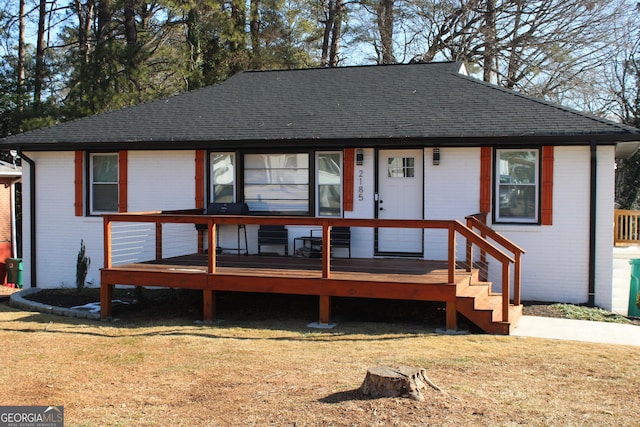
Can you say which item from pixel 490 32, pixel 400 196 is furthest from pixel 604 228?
pixel 490 32

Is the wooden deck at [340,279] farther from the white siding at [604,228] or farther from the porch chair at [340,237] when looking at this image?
the white siding at [604,228]

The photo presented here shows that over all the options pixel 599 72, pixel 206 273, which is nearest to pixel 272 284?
pixel 206 273

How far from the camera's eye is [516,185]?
11.2 m

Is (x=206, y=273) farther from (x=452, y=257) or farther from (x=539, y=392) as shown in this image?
(x=539, y=392)

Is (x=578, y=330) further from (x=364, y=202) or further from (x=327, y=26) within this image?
(x=327, y=26)

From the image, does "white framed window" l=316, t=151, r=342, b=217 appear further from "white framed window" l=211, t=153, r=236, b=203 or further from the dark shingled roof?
"white framed window" l=211, t=153, r=236, b=203

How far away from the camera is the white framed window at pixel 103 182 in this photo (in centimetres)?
1316

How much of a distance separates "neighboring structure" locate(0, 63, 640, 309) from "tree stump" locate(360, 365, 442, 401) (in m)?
6.16

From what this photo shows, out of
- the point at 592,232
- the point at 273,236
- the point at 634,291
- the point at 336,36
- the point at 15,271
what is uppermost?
the point at 336,36

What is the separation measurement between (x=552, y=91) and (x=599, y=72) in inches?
148

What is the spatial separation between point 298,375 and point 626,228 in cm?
1811

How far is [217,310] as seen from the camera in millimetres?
10383

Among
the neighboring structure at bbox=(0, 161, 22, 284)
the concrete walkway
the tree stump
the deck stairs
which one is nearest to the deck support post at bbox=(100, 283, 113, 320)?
the deck stairs

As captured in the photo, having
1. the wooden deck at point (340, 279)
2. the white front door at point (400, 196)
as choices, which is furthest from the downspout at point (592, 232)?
the white front door at point (400, 196)
